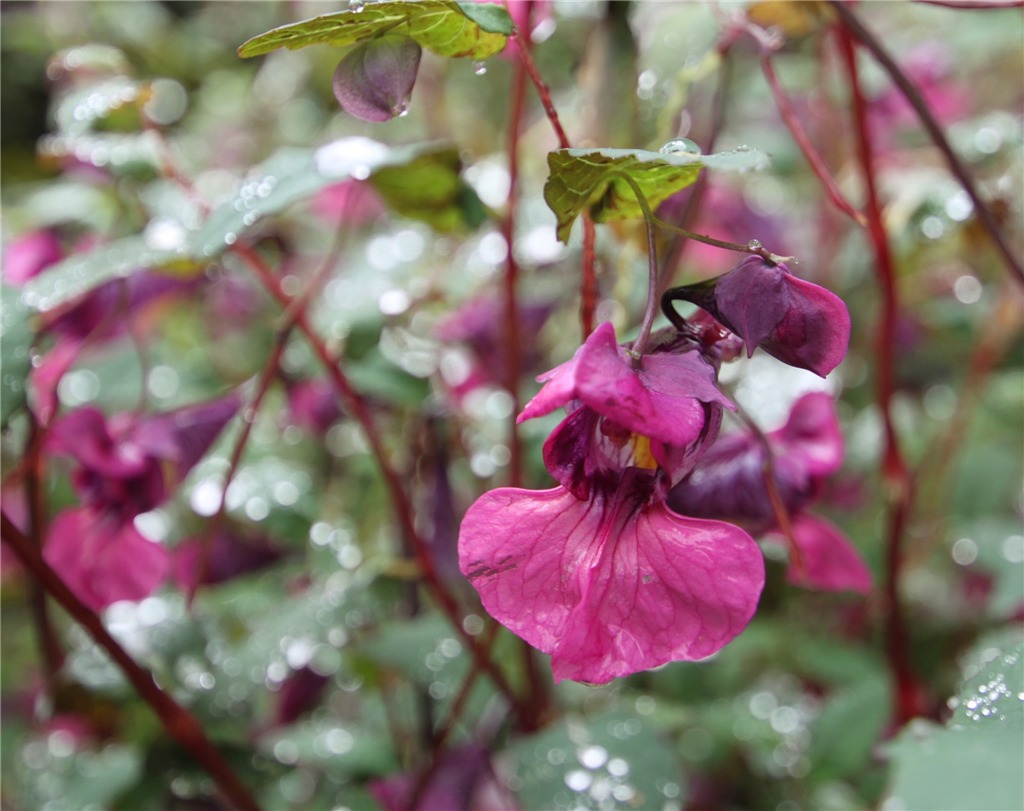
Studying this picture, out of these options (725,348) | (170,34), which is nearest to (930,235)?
(725,348)

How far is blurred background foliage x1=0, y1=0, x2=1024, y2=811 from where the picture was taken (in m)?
0.68

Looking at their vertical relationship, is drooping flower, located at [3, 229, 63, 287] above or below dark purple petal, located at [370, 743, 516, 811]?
above

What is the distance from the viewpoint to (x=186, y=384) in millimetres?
1010

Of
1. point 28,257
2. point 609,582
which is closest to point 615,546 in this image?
point 609,582

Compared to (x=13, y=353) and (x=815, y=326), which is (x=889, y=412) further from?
(x=13, y=353)

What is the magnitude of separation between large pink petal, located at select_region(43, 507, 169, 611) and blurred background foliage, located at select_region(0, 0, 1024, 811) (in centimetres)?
8

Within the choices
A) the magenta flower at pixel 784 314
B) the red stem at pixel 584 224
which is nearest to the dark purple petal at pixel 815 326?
the magenta flower at pixel 784 314

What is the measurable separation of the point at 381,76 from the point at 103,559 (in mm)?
395

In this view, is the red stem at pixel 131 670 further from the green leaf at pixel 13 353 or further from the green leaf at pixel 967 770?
the green leaf at pixel 967 770

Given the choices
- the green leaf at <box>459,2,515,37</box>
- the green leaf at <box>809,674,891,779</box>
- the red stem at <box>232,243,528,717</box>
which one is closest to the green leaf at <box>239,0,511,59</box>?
the green leaf at <box>459,2,515,37</box>

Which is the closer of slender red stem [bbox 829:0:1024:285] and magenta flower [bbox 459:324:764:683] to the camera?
magenta flower [bbox 459:324:764:683]

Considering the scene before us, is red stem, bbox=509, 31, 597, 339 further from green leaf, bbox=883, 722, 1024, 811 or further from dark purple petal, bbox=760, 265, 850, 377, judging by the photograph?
green leaf, bbox=883, 722, 1024, 811

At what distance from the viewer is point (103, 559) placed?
634 mm

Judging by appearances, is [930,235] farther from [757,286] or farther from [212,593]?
[212,593]
